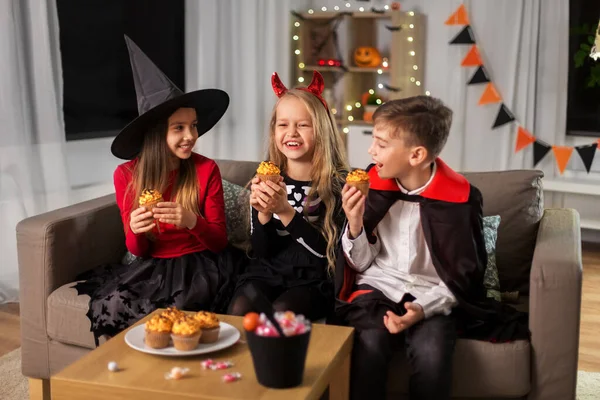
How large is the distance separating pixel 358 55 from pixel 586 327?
2.75 meters

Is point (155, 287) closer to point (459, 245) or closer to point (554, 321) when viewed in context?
point (459, 245)

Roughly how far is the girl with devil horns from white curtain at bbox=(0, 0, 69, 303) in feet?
5.81

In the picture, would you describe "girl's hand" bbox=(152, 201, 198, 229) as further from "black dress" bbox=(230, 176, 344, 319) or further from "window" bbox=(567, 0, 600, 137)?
"window" bbox=(567, 0, 600, 137)

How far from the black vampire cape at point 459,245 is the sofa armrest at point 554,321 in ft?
0.23

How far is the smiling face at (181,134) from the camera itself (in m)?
2.65

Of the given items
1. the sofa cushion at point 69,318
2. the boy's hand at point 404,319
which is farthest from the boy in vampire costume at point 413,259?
the sofa cushion at point 69,318

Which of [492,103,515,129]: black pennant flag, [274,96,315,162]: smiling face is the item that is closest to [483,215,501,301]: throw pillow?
[274,96,315,162]: smiling face

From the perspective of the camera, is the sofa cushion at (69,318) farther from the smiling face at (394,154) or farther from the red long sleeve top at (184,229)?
the smiling face at (394,154)

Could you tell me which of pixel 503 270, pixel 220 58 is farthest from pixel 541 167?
pixel 503 270

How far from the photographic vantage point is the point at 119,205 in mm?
2711

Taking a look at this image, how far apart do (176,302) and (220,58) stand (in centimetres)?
349

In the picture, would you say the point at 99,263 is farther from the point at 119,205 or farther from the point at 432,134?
the point at 432,134

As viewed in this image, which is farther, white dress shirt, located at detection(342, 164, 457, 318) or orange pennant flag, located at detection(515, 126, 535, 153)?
orange pennant flag, located at detection(515, 126, 535, 153)

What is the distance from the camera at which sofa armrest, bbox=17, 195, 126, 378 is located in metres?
2.59
